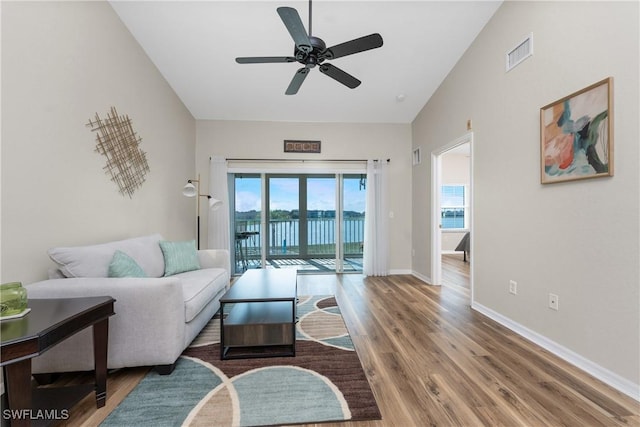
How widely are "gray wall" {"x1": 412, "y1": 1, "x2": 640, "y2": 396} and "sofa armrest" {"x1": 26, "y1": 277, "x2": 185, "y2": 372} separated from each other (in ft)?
9.66

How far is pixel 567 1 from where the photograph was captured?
2.15 metres

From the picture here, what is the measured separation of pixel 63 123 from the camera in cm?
219

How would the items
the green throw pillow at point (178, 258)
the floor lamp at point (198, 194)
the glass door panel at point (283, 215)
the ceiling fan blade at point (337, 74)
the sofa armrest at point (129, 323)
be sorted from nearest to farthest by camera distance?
the sofa armrest at point (129, 323) → the ceiling fan blade at point (337, 74) → the green throw pillow at point (178, 258) → the floor lamp at point (198, 194) → the glass door panel at point (283, 215)

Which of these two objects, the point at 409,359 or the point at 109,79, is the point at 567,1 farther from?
the point at 109,79

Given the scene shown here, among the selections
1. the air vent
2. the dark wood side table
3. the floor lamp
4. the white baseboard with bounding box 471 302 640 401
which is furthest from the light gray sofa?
the air vent

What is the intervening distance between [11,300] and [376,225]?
4458 millimetres

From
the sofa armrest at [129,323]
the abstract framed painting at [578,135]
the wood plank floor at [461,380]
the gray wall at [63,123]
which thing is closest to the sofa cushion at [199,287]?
the sofa armrest at [129,323]

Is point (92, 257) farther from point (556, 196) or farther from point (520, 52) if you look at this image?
point (520, 52)

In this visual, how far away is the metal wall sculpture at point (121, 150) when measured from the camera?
2656mm

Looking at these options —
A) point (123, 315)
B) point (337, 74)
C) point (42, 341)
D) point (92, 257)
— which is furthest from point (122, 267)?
point (337, 74)

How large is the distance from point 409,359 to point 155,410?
1718 millimetres

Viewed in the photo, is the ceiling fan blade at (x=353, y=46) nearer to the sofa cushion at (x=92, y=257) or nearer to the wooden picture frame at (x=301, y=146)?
the sofa cushion at (x=92, y=257)

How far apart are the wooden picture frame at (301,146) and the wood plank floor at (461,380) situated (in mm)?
3029

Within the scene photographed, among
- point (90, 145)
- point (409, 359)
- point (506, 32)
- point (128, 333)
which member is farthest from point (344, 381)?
point (506, 32)
